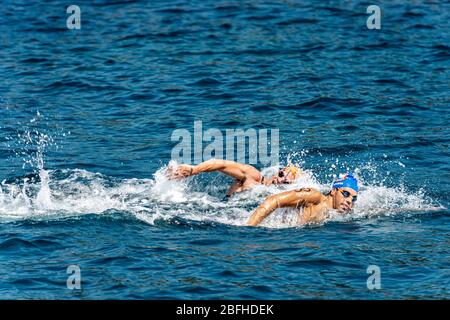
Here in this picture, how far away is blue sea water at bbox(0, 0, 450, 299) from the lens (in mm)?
12102

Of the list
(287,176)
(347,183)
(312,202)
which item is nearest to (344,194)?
(347,183)

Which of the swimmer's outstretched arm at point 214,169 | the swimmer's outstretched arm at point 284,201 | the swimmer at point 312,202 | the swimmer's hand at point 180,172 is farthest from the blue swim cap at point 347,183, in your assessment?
the swimmer's hand at point 180,172

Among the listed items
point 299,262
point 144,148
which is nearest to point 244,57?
point 144,148

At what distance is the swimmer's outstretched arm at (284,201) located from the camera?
13.3m

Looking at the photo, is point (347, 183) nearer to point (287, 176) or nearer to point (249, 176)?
point (287, 176)

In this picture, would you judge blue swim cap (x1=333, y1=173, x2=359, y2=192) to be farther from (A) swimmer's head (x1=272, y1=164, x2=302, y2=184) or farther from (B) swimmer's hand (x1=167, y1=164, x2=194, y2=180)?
(B) swimmer's hand (x1=167, y1=164, x2=194, y2=180)

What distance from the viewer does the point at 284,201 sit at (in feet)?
44.1

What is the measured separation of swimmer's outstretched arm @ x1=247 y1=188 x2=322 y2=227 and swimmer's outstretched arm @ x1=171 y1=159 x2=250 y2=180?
3.68 ft

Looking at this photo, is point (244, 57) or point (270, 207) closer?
point (270, 207)

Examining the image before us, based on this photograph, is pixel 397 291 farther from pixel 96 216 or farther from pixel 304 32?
pixel 304 32

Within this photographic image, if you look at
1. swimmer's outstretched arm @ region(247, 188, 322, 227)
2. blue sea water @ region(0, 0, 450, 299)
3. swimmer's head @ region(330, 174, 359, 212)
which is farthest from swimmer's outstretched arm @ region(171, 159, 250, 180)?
swimmer's head @ region(330, 174, 359, 212)

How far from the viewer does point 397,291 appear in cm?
1147

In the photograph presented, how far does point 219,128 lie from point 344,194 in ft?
19.4

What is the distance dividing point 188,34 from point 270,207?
12.9 meters
